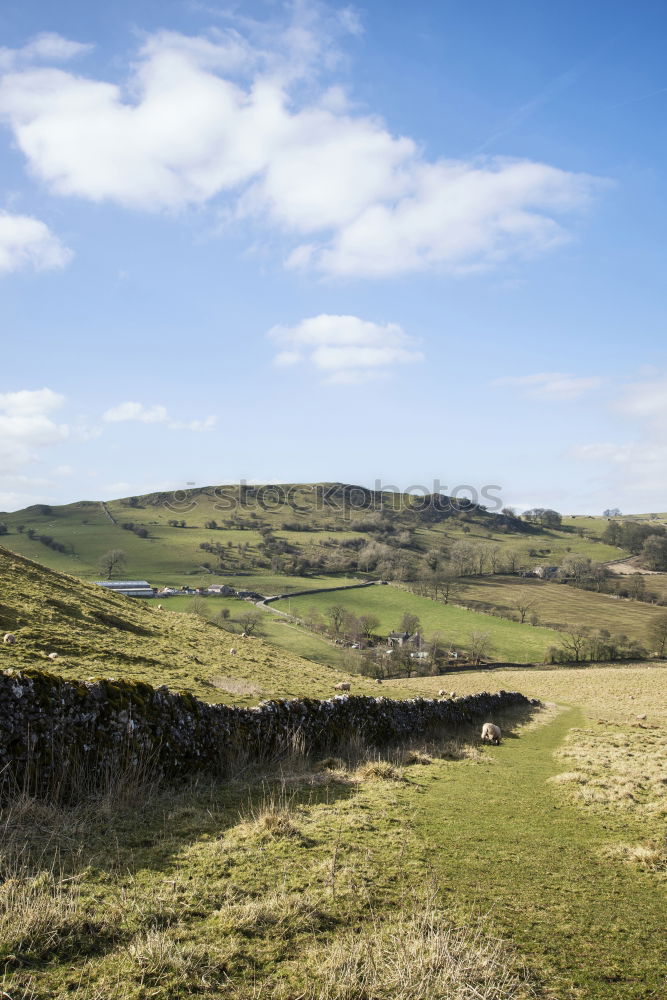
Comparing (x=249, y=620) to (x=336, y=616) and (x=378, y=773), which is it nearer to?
(x=336, y=616)

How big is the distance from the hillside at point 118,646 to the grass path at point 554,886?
6.74 meters

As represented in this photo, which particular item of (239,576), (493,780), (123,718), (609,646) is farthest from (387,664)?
(239,576)

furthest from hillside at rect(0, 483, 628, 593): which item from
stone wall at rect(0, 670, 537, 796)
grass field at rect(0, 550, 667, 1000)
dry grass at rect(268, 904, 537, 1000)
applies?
dry grass at rect(268, 904, 537, 1000)

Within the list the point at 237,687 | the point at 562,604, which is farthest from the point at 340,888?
the point at 562,604

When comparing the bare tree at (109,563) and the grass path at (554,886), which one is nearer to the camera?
the grass path at (554,886)

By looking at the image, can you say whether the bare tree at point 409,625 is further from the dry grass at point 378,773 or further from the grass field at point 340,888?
the dry grass at point 378,773

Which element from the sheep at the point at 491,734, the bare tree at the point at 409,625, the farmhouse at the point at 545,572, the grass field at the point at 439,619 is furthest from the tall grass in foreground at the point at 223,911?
the farmhouse at the point at 545,572

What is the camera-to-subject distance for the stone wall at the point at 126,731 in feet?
25.0

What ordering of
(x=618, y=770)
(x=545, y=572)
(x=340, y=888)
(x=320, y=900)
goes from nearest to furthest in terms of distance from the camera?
1. (x=320, y=900)
2. (x=340, y=888)
3. (x=618, y=770)
4. (x=545, y=572)

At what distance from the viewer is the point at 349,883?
558 cm

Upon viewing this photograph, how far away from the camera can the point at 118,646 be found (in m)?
17.9

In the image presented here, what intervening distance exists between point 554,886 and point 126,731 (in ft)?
21.3

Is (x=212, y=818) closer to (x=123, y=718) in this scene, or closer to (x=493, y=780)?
(x=123, y=718)

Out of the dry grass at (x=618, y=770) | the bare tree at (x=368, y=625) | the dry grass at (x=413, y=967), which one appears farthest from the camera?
the bare tree at (x=368, y=625)
